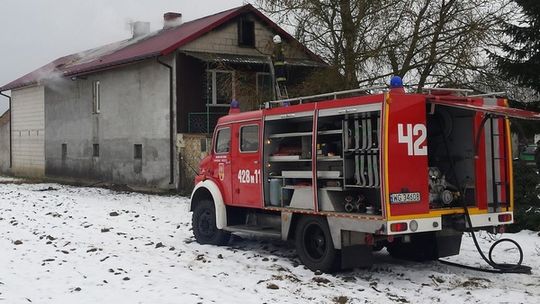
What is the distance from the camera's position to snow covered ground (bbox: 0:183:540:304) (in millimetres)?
7699

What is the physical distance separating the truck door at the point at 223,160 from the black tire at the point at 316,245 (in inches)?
81.7

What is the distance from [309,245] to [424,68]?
10645 millimetres

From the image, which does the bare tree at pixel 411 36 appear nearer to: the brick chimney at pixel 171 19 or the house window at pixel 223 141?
the house window at pixel 223 141

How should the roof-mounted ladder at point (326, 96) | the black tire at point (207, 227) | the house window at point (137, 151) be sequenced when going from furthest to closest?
the house window at point (137, 151)
the black tire at point (207, 227)
the roof-mounted ladder at point (326, 96)

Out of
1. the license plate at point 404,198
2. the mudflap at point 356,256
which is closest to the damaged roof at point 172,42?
the mudflap at point 356,256

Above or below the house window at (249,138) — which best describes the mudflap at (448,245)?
below

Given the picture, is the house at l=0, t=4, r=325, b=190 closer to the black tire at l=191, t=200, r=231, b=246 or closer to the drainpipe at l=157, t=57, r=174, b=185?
the drainpipe at l=157, t=57, r=174, b=185

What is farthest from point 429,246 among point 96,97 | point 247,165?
point 96,97

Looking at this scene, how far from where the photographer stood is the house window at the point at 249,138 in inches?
410

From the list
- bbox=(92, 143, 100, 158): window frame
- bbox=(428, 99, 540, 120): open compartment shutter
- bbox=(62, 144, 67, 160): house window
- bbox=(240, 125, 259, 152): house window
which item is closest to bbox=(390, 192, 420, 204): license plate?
bbox=(428, 99, 540, 120): open compartment shutter

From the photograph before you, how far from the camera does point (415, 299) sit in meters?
7.76

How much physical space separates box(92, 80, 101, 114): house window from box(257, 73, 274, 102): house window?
848cm

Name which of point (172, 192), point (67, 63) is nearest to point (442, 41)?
point (172, 192)

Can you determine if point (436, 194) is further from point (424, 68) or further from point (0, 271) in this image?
point (424, 68)
